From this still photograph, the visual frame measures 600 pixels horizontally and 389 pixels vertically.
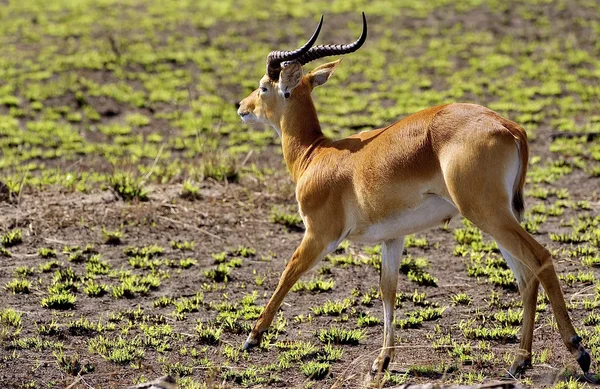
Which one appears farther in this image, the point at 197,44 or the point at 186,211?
the point at 197,44

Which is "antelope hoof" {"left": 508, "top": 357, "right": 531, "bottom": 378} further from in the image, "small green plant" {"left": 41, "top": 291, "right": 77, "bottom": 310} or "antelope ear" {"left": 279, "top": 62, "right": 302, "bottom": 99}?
"small green plant" {"left": 41, "top": 291, "right": 77, "bottom": 310}

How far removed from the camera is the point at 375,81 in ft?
59.0

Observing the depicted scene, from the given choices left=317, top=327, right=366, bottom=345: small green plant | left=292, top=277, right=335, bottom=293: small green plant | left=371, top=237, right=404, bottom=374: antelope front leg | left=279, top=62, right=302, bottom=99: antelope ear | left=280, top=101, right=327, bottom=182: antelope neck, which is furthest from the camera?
left=292, top=277, right=335, bottom=293: small green plant

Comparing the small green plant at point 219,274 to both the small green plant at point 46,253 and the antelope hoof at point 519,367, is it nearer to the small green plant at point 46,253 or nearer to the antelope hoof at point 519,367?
the small green plant at point 46,253

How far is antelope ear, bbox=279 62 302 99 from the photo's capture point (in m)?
8.39

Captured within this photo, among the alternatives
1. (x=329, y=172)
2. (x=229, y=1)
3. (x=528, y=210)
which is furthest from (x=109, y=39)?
(x=329, y=172)

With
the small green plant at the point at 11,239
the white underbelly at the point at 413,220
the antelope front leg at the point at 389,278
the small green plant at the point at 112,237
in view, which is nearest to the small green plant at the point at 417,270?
the antelope front leg at the point at 389,278

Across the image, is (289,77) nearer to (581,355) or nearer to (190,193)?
(581,355)

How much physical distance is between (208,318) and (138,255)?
1.92 m

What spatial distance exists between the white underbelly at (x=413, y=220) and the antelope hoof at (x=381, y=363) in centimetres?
94

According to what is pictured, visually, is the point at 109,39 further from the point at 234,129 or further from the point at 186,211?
the point at 186,211

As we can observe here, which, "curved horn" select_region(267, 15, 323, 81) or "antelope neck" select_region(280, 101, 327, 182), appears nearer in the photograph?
"curved horn" select_region(267, 15, 323, 81)

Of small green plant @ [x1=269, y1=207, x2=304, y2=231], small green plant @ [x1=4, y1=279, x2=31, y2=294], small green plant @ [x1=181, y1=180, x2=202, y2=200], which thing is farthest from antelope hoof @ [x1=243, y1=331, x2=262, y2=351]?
small green plant @ [x1=181, y1=180, x2=202, y2=200]

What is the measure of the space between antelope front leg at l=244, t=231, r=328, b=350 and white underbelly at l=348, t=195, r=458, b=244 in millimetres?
383
